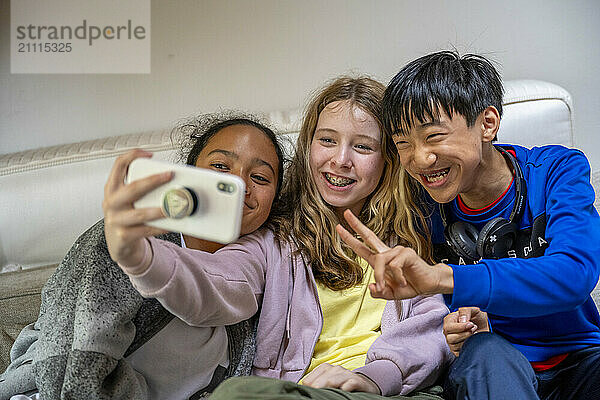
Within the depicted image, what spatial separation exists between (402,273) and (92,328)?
1.50 ft

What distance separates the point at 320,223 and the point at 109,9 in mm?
1050

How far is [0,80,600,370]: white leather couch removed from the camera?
1733mm

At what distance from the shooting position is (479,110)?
1.20 meters

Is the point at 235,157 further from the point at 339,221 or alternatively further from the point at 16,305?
the point at 16,305

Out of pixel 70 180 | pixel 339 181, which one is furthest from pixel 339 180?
pixel 70 180

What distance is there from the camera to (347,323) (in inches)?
51.3

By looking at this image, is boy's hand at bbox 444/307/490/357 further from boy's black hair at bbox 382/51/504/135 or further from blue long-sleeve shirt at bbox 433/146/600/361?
boy's black hair at bbox 382/51/504/135

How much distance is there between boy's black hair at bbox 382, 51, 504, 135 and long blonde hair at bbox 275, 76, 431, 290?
5.5 inches

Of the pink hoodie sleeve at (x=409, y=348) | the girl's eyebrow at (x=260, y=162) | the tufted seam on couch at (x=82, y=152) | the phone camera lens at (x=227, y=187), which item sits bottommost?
the pink hoodie sleeve at (x=409, y=348)

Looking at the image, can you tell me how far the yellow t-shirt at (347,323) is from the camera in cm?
Answer: 125

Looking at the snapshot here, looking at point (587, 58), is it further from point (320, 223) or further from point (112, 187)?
point (112, 187)

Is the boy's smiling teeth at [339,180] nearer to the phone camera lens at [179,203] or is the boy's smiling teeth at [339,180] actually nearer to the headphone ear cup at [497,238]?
the headphone ear cup at [497,238]

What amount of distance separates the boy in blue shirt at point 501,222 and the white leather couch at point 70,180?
49cm

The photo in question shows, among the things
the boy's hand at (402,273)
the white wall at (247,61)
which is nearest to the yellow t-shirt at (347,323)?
the boy's hand at (402,273)
